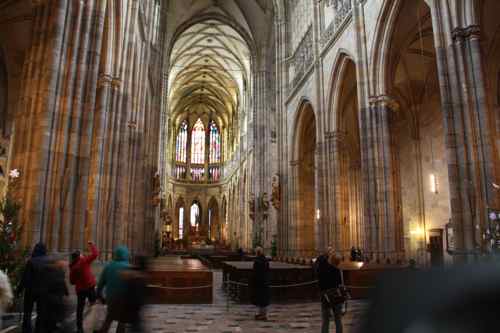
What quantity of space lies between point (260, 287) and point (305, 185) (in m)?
18.8

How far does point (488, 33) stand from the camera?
17.8 meters

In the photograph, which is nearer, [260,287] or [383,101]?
[260,287]

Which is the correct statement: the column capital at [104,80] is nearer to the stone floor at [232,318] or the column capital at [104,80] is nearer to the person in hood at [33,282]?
the stone floor at [232,318]

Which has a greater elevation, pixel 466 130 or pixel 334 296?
pixel 466 130

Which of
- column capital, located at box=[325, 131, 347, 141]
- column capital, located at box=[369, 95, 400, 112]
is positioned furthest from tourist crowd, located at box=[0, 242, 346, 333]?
column capital, located at box=[325, 131, 347, 141]

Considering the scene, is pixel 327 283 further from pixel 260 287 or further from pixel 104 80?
pixel 104 80

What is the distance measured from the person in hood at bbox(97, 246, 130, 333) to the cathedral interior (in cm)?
331

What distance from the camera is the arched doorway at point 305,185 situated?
84.0 feet

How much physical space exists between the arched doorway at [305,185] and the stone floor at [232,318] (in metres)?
14.2

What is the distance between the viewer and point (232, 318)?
8.82 metres

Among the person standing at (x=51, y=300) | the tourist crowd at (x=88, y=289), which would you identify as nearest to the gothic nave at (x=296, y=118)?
the tourist crowd at (x=88, y=289)

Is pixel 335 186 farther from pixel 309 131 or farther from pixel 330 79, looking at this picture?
pixel 309 131

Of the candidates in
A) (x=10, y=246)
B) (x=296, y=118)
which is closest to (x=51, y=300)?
(x=10, y=246)

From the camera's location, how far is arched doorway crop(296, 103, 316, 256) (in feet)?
84.0
